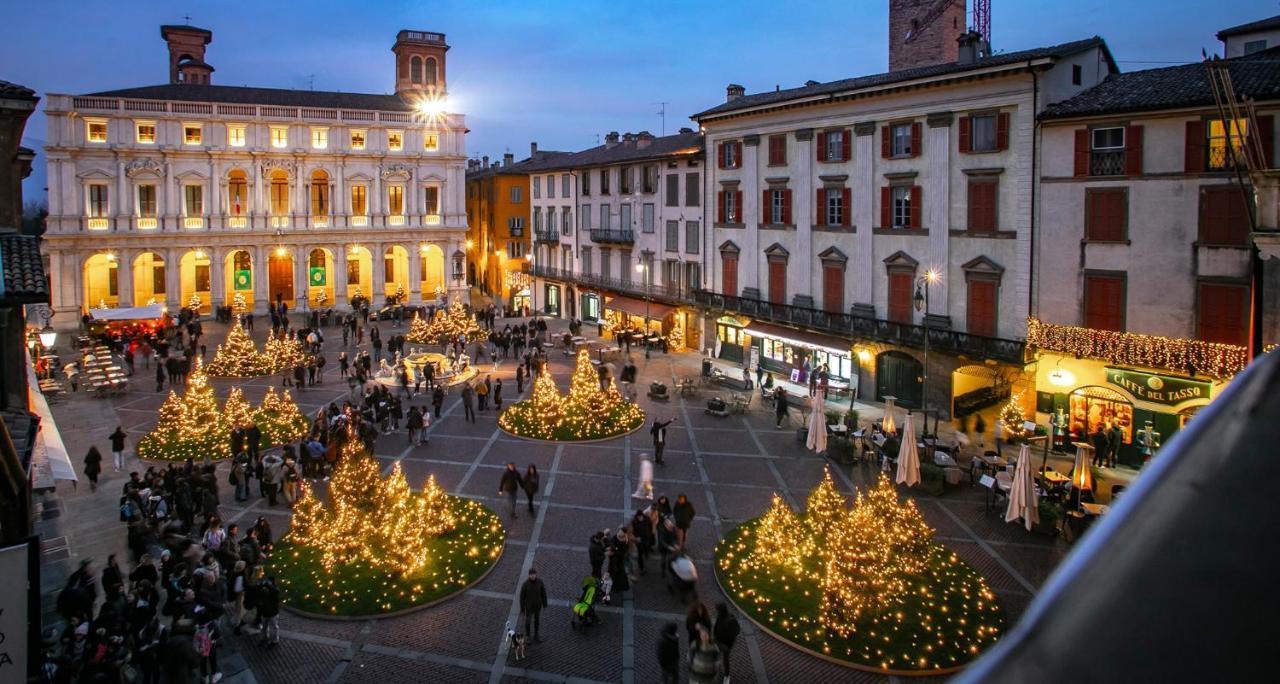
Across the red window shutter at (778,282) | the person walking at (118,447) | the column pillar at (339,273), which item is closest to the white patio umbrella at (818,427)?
the red window shutter at (778,282)

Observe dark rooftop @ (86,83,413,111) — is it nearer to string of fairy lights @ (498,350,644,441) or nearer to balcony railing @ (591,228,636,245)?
balcony railing @ (591,228,636,245)

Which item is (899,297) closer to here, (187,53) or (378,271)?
(378,271)

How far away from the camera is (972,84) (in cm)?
3078

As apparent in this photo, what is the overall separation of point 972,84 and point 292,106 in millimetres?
49591

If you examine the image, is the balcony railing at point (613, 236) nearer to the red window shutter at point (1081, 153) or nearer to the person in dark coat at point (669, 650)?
the red window shutter at point (1081, 153)

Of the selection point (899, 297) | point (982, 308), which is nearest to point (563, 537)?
point (982, 308)

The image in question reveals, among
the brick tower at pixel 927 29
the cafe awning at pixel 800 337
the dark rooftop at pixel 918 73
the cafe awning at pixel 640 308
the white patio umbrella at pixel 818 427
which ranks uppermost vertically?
the brick tower at pixel 927 29

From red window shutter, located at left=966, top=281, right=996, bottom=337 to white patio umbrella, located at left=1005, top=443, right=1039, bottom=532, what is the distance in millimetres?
12009

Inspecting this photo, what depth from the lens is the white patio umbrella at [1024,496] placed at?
1988 centimetres

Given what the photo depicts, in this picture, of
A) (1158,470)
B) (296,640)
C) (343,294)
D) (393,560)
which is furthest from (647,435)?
(343,294)

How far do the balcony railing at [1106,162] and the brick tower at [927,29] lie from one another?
17.2 m

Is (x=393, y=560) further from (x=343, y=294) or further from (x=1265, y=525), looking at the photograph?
(x=343, y=294)

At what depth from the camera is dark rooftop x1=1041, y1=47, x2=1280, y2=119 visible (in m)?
23.5

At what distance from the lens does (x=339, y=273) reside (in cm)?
6412
